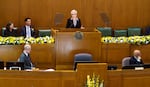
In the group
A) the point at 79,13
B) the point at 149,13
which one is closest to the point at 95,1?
the point at 79,13

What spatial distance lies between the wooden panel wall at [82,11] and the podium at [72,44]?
373cm

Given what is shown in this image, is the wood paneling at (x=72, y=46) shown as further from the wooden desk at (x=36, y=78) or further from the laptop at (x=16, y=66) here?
the wooden desk at (x=36, y=78)

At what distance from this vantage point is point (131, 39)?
1362cm

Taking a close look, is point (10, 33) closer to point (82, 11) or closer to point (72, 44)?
Result: point (72, 44)

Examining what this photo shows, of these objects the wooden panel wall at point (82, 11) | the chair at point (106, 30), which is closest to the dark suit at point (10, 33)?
the wooden panel wall at point (82, 11)

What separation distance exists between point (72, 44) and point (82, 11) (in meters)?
4.06

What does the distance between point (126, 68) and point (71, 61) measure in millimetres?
3261

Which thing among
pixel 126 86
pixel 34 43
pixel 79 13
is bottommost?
pixel 126 86

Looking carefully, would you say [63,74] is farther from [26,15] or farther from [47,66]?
[26,15]

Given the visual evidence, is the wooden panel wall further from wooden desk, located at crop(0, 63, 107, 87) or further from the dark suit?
wooden desk, located at crop(0, 63, 107, 87)

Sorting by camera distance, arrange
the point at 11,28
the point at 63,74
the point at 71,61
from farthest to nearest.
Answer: the point at 11,28 → the point at 71,61 → the point at 63,74

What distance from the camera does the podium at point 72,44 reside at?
41.6ft

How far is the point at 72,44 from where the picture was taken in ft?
41.9

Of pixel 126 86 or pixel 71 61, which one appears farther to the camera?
pixel 71 61
